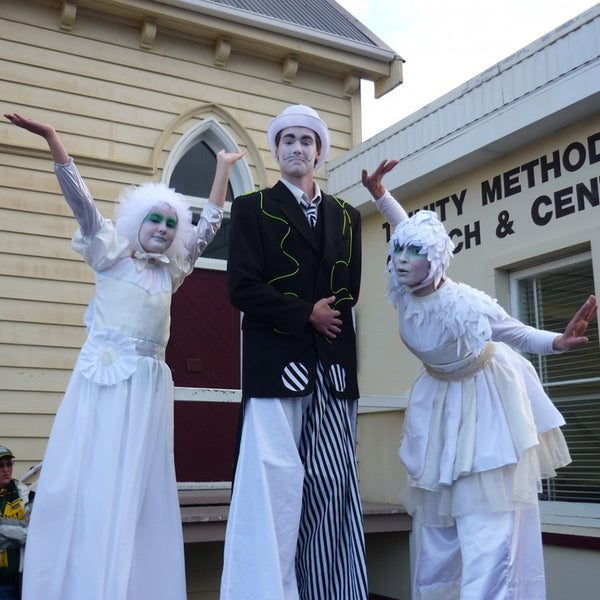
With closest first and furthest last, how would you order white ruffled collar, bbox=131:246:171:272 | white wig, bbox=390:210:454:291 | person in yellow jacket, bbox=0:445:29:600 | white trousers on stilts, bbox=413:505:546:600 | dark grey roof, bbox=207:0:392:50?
white trousers on stilts, bbox=413:505:546:600, white wig, bbox=390:210:454:291, white ruffled collar, bbox=131:246:171:272, person in yellow jacket, bbox=0:445:29:600, dark grey roof, bbox=207:0:392:50

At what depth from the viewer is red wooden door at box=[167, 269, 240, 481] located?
696 centimetres

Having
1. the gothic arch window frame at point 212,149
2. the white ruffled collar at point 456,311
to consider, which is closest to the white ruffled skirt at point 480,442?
the white ruffled collar at point 456,311

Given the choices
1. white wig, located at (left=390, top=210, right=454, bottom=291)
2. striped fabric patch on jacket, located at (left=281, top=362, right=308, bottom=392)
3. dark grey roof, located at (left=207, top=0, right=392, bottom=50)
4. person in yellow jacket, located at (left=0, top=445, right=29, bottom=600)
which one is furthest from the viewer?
dark grey roof, located at (left=207, top=0, right=392, bottom=50)

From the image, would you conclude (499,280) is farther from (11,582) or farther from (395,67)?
(11,582)

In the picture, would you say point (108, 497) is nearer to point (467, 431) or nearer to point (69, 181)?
point (69, 181)

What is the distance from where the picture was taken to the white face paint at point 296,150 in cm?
335

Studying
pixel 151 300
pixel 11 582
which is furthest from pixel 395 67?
pixel 11 582

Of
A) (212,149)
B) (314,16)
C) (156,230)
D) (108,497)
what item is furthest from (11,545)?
(314,16)

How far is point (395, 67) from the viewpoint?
802cm

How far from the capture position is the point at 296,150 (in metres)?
3.34

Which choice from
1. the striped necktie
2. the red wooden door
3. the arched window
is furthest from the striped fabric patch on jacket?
the red wooden door

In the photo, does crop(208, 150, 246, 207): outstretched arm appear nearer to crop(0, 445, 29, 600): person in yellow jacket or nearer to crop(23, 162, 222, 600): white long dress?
crop(23, 162, 222, 600): white long dress

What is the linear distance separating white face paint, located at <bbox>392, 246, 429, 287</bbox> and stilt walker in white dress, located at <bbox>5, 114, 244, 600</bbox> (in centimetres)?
104

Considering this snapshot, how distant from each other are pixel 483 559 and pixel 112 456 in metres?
1.54
